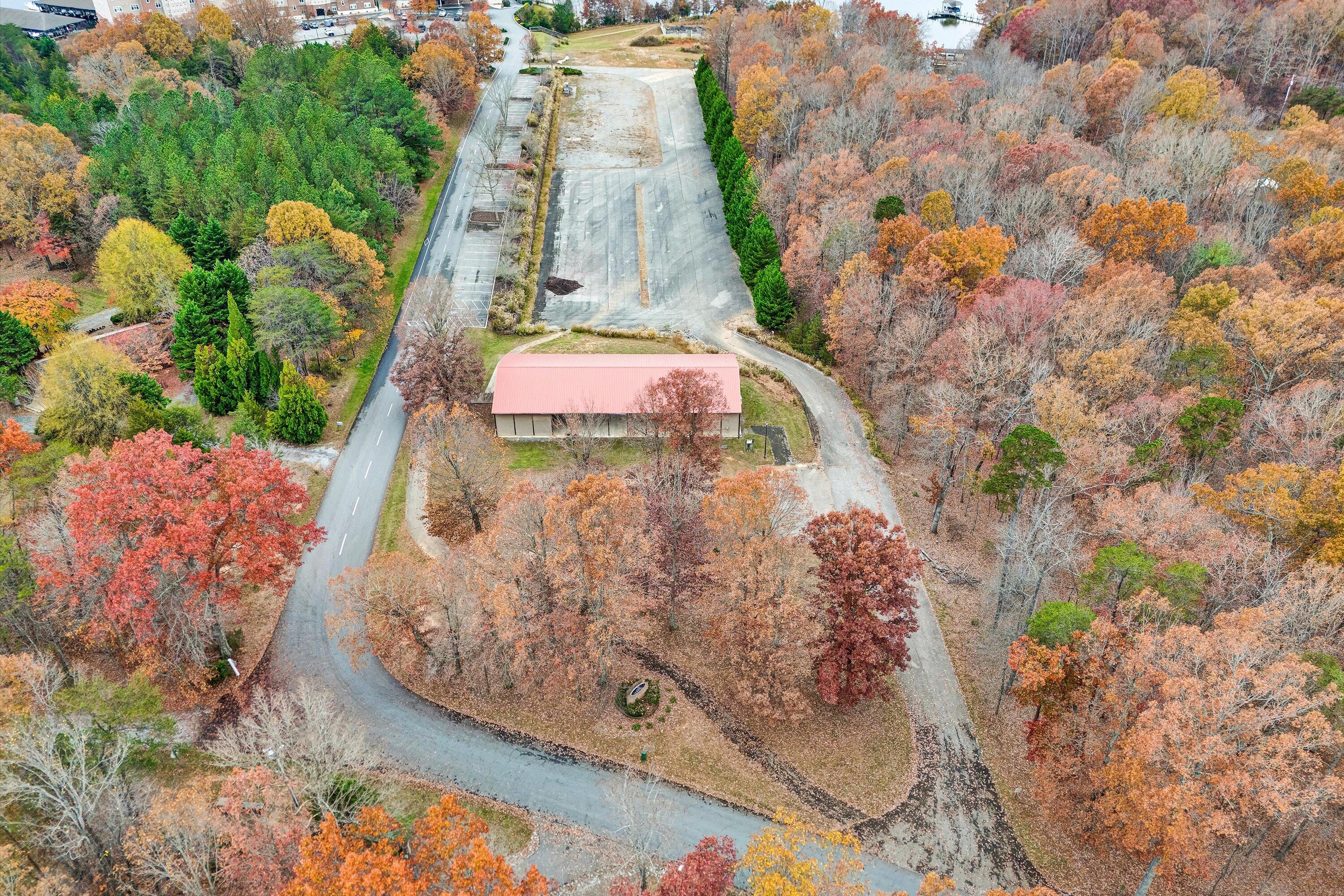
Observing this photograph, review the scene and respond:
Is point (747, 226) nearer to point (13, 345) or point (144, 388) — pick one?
point (144, 388)

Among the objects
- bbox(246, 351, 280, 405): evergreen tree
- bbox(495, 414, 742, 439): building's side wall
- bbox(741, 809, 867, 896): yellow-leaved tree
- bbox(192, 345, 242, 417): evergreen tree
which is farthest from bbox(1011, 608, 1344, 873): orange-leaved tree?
bbox(192, 345, 242, 417): evergreen tree

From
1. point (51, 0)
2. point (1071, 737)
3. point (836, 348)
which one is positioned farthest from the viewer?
point (51, 0)

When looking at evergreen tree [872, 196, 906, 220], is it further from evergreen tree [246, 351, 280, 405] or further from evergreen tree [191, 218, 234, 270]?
evergreen tree [191, 218, 234, 270]

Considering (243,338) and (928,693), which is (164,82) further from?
(928,693)

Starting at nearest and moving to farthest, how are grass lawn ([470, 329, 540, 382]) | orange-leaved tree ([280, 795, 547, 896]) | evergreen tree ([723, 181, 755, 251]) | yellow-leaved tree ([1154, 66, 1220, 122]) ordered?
orange-leaved tree ([280, 795, 547, 896]) → grass lawn ([470, 329, 540, 382]) → yellow-leaved tree ([1154, 66, 1220, 122]) → evergreen tree ([723, 181, 755, 251])

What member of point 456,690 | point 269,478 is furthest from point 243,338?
point 456,690

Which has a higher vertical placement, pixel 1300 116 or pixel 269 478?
pixel 1300 116

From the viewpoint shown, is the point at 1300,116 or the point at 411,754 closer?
the point at 411,754
